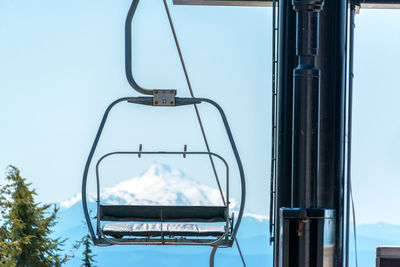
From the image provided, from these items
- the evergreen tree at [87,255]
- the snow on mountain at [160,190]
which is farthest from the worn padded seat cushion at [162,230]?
the snow on mountain at [160,190]

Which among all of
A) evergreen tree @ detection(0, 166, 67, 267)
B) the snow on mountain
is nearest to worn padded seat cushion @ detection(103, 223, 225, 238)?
evergreen tree @ detection(0, 166, 67, 267)

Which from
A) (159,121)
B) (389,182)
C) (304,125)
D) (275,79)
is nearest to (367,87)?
(389,182)

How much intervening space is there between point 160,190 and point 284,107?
52.0ft

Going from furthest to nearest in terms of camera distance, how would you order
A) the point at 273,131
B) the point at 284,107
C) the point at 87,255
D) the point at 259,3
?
the point at 87,255 → the point at 259,3 → the point at 273,131 → the point at 284,107

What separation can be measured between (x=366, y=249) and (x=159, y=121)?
22.7 ft

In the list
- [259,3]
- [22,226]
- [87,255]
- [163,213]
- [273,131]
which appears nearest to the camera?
[163,213]

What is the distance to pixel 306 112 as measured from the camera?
193 centimetres

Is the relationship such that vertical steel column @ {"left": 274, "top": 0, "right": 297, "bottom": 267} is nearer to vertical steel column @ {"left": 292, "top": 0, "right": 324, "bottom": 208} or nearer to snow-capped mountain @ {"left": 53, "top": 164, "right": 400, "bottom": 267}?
vertical steel column @ {"left": 292, "top": 0, "right": 324, "bottom": 208}

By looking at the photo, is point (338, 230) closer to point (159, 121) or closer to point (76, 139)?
point (159, 121)

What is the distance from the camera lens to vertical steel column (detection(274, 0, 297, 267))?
3.65 meters

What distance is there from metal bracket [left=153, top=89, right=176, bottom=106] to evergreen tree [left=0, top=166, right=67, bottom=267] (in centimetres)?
944

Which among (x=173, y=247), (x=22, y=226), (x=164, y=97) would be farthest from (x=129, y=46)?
(x=173, y=247)

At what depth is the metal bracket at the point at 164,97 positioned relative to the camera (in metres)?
3.42

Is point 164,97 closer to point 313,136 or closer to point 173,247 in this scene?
point 313,136
